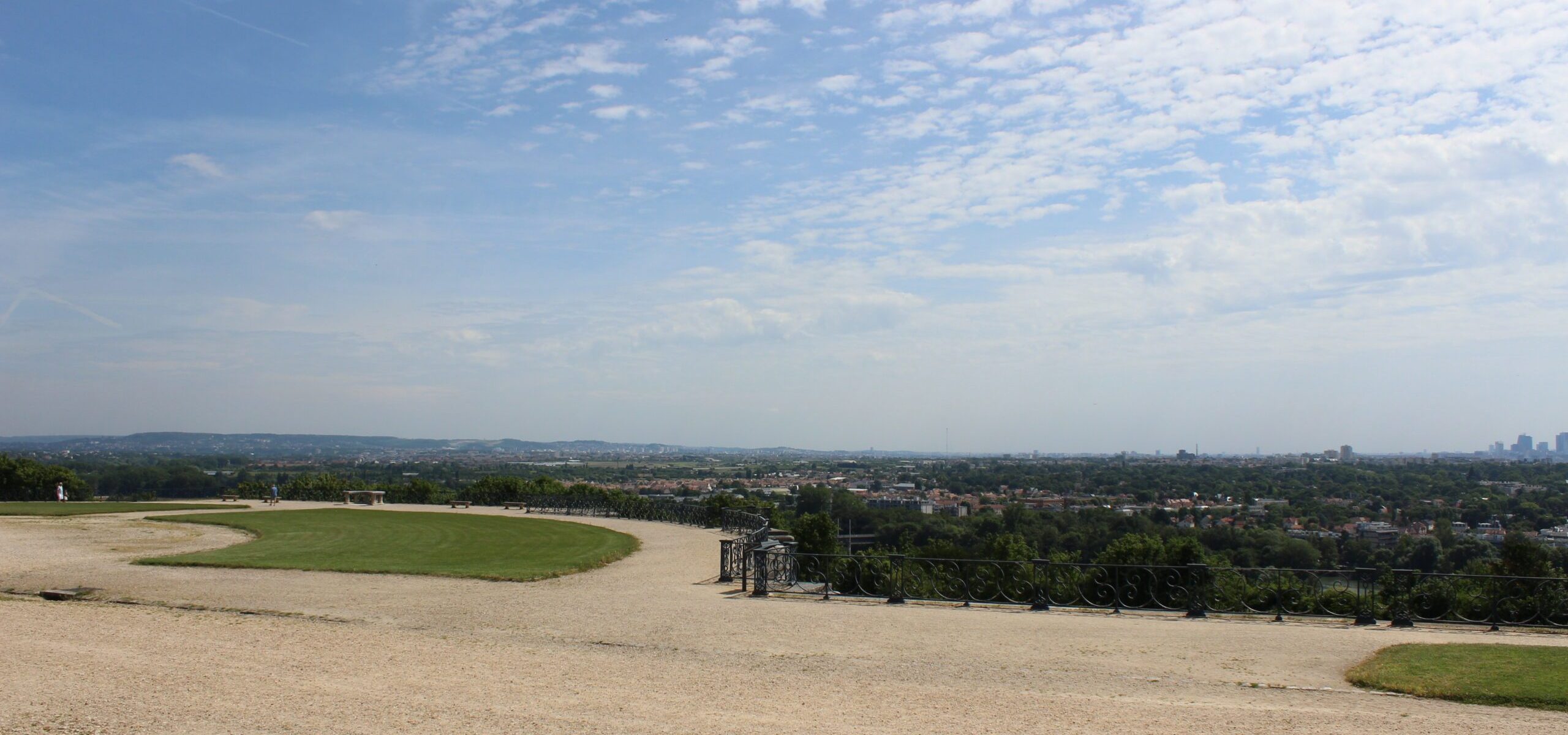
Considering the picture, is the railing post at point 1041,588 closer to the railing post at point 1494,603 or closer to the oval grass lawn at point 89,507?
the railing post at point 1494,603

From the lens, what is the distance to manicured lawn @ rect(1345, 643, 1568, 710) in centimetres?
944

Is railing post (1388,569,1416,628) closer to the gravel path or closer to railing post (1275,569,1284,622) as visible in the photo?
the gravel path

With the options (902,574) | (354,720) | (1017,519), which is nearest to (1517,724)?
(902,574)

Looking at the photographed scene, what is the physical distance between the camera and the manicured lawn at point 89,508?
36.9 meters

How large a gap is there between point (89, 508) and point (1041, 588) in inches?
1676

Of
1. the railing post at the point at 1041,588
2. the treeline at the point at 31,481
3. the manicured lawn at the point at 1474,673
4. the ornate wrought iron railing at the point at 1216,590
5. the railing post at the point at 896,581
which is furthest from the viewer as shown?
the treeline at the point at 31,481

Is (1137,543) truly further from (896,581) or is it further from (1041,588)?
(896,581)

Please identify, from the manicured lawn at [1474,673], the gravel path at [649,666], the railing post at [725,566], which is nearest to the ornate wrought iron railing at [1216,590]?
the gravel path at [649,666]

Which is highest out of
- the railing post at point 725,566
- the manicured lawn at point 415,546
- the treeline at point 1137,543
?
the railing post at point 725,566

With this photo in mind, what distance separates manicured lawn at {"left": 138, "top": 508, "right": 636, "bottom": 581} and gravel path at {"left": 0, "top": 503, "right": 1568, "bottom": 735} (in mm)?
2788

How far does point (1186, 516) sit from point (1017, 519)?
47.6ft

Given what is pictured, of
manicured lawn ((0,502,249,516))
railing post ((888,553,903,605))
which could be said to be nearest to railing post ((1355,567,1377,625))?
railing post ((888,553,903,605))

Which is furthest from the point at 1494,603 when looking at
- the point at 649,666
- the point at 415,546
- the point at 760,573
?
the point at 415,546

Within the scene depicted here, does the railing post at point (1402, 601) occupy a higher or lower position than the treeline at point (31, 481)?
higher
